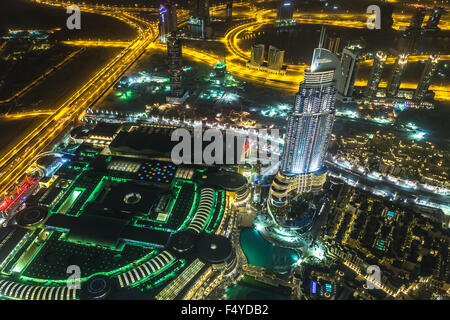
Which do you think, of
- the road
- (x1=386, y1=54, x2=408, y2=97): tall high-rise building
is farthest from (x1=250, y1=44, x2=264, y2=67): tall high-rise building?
the road

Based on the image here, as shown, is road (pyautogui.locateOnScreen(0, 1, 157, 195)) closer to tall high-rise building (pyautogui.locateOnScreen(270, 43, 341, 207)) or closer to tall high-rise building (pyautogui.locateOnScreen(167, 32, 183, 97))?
tall high-rise building (pyautogui.locateOnScreen(167, 32, 183, 97))

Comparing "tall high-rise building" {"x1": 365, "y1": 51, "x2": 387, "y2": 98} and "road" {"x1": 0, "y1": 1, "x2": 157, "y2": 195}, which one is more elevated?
"tall high-rise building" {"x1": 365, "y1": 51, "x2": 387, "y2": 98}

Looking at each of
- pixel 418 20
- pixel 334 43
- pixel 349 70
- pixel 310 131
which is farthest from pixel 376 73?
pixel 310 131

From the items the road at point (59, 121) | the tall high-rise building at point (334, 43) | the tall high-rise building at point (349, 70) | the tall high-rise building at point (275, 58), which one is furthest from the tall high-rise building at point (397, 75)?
the road at point (59, 121)

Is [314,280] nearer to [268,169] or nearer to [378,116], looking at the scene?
[268,169]

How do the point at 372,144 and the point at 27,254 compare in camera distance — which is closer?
the point at 27,254

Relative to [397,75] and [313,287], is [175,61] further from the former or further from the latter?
[313,287]

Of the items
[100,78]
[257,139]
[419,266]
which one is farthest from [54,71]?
[419,266]
